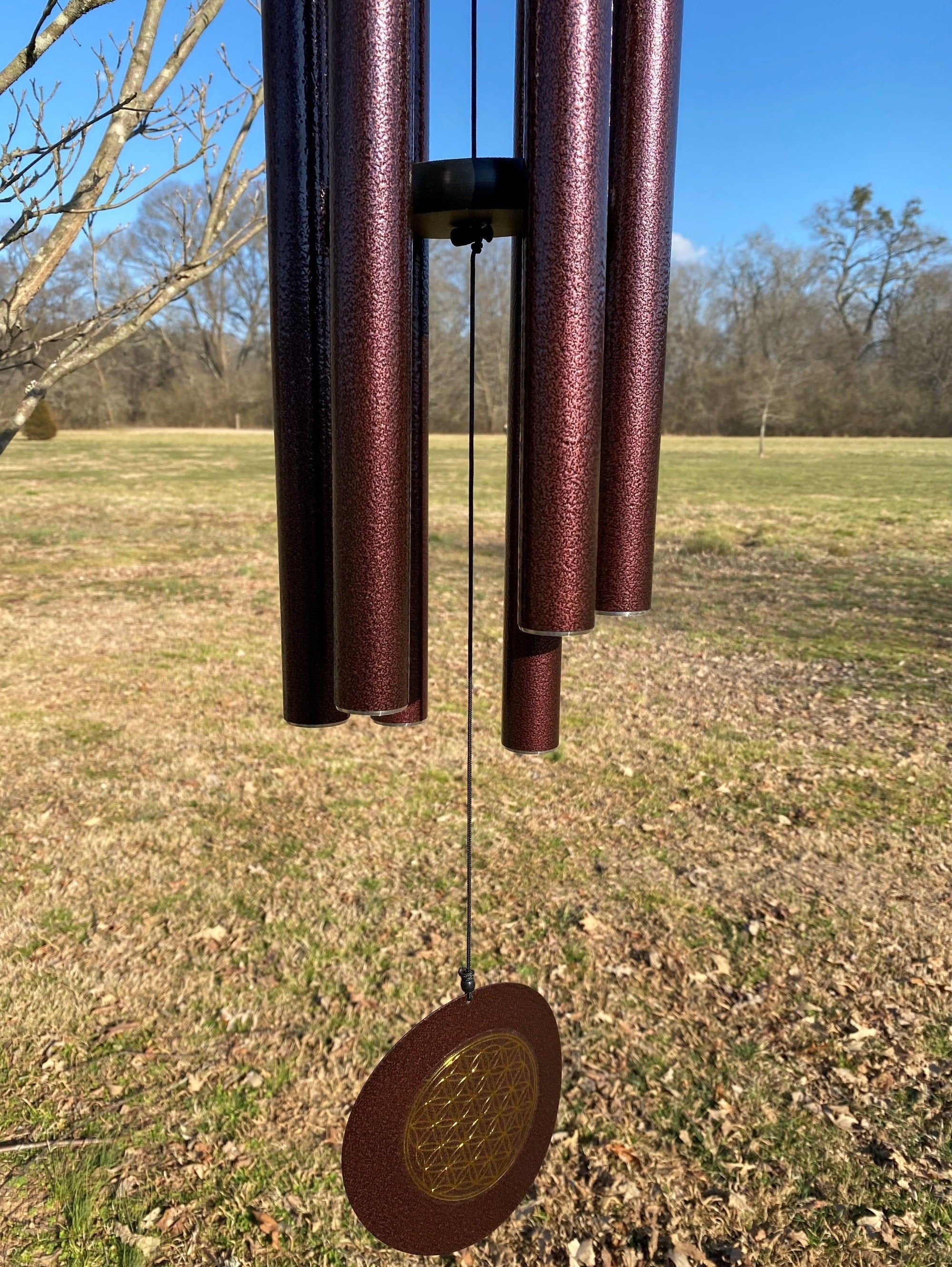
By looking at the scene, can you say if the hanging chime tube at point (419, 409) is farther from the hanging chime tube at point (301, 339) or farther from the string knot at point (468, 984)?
the string knot at point (468, 984)

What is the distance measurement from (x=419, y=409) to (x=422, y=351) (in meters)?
0.16

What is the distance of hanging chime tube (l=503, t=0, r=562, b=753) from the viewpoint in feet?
5.87

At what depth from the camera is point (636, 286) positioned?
→ 1625 millimetres

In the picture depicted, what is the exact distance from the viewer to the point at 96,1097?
3104 millimetres

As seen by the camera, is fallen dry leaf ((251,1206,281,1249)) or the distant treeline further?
the distant treeline

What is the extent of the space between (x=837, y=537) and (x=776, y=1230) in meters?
14.3

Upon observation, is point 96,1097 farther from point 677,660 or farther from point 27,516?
point 27,516

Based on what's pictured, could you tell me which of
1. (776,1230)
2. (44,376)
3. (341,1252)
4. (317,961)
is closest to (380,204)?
(44,376)

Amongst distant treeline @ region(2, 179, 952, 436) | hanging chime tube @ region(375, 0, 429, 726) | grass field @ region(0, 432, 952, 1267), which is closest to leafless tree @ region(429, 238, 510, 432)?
distant treeline @ region(2, 179, 952, 436)

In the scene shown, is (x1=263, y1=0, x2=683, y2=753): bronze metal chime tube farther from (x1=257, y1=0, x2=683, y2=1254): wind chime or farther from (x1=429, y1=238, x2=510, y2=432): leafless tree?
(x1=429, y1=238, x2=510, y2=432): leafless tree

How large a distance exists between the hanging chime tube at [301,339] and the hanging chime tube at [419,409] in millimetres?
158

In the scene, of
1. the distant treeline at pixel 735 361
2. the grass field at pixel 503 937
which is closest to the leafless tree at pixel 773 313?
the distant treeline at pixel 735 361

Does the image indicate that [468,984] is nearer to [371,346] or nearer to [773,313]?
[371,346]

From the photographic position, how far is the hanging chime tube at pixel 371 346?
4.46 ft
